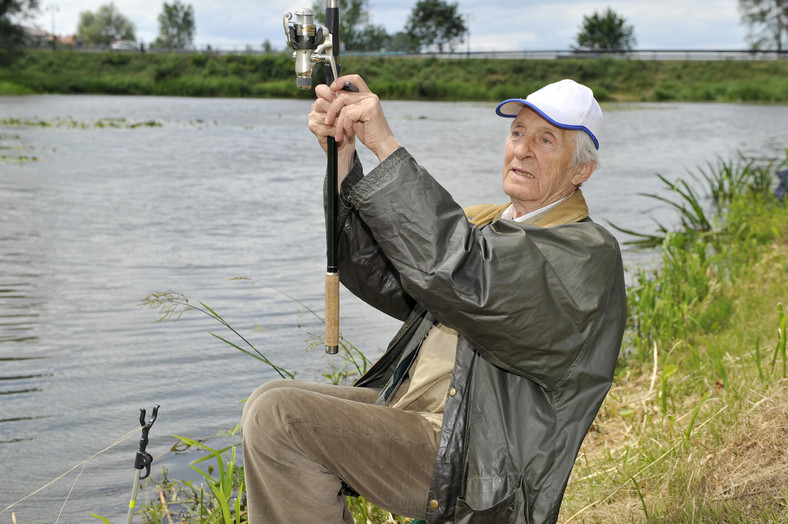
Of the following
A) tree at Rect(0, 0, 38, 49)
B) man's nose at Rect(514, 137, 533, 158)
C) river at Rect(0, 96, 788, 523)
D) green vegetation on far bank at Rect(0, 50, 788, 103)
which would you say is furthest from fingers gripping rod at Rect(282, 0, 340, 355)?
tree at Rect(0, 0, 38, 49)

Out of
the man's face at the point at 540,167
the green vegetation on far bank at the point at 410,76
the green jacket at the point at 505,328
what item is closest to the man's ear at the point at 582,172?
the man's face at the point at 540,167

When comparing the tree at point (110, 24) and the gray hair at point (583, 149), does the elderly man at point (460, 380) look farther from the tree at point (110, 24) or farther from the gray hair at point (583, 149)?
the tree at point (110, 24)

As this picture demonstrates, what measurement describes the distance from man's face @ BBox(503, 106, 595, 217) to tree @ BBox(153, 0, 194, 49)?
107 m

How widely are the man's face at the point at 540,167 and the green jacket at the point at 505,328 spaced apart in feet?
0.81

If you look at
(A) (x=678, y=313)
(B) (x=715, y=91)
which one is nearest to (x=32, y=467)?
(A) (x=678, y=313)

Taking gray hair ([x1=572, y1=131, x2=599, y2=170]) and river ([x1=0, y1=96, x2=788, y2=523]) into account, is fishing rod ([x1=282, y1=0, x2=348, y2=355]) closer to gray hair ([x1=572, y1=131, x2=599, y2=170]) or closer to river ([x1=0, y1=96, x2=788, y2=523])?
gray hair ([x1=572, y1=131, x2=599, y2=170])

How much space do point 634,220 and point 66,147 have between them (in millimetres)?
11383

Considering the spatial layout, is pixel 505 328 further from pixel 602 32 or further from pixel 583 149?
pixel 602 32

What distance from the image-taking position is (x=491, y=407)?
2084 millimetres

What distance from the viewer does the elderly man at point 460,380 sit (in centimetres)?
194

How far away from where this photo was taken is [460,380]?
209 centimetres

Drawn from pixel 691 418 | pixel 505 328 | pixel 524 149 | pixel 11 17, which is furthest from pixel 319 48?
pixel 11 17

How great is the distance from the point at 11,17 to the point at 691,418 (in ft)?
205

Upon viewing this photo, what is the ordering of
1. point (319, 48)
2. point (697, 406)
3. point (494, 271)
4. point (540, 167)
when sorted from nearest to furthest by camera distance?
point (494, 271), point (319, 48), point (540, 167), point (697, 406)
